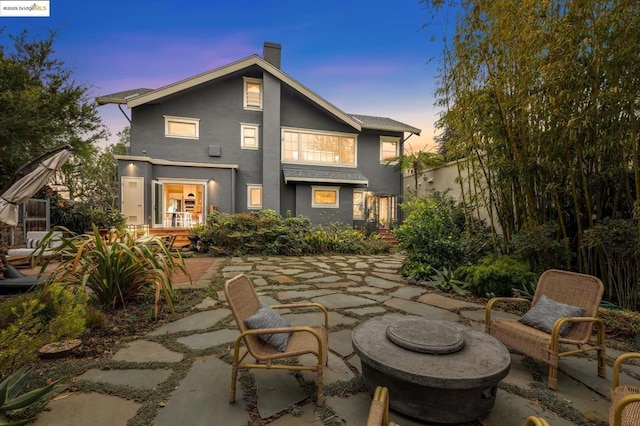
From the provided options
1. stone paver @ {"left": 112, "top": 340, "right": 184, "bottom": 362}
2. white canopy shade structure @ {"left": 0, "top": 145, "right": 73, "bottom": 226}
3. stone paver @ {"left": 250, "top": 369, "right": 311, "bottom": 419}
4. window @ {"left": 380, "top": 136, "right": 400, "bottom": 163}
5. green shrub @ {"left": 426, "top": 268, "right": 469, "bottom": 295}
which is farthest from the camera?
window @ {"left": 380, "top": 136, "right": 400, "bottom": 163}

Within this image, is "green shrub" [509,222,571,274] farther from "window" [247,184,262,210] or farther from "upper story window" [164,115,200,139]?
"upper story window" [164,115,200,139]

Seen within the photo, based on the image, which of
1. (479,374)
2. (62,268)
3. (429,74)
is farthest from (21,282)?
(429,74)

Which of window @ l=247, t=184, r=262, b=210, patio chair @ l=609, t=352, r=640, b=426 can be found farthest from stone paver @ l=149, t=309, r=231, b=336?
window @ l=247, t=184, r=262, b=210

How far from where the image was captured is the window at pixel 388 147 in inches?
547

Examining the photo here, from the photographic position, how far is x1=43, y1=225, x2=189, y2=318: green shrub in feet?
10.5

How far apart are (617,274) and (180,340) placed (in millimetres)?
5175

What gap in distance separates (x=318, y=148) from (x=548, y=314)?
1157 centimetres

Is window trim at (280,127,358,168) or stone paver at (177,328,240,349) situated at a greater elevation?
window trim at (280,127,358,168)

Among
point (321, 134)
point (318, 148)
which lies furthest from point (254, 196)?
point (321, 134)

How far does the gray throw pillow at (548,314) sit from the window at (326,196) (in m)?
10.1

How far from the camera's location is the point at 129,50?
10.9m

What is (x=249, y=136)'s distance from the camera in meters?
12.2

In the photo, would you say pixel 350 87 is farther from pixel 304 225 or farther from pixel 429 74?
pixel 429 74

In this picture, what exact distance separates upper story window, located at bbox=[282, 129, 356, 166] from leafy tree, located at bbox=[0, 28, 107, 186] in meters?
7.52
